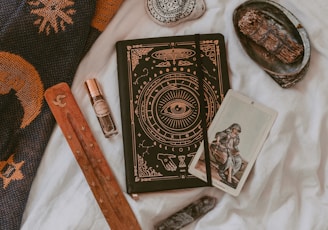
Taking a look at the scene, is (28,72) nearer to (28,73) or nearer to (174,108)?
(28,73)

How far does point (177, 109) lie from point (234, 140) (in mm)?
127

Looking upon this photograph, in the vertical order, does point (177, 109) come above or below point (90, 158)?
above

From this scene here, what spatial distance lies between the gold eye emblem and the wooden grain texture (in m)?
0.15

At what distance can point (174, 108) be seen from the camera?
859mm

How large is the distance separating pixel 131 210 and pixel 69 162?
0.15 metres

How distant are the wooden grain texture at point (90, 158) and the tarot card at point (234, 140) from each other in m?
0.15

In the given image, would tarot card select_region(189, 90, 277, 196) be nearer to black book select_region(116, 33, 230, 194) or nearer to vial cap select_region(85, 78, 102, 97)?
black book select_region(116, 33, 230, 194)

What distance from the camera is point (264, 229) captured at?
0.82 meters

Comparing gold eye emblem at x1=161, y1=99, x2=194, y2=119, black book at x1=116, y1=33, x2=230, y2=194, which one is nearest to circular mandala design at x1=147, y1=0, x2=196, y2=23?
black book at x1=116, y1=33, x2=230, y2=194

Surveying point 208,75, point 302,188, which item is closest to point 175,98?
point 208,75

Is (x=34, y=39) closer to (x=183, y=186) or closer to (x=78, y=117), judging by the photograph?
(x=78, y=117)

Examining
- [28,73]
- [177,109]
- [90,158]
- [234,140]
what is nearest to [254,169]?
[234,140]

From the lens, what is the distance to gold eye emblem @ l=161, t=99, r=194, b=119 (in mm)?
856

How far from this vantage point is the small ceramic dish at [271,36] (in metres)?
0.86
